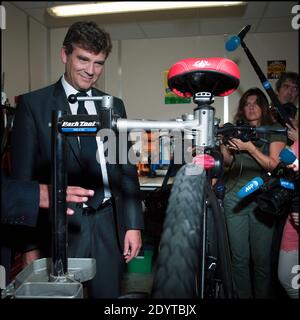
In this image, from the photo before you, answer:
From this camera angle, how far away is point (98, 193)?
1.11 m

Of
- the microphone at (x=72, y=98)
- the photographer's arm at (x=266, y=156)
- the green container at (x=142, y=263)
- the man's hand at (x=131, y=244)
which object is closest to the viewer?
the microphone at (x=72, y=98)

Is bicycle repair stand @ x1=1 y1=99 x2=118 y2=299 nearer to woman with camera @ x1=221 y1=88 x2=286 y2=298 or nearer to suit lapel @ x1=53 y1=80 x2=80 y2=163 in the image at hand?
suit lapel @ x1=53 y1=80 x2=80 y2=163

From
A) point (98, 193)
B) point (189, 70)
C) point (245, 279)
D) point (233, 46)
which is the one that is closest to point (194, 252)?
point (189, 70)

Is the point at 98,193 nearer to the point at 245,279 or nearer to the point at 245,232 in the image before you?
the point at 245,232

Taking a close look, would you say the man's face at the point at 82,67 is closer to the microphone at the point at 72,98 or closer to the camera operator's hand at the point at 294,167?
the microphone at the point at 72,98

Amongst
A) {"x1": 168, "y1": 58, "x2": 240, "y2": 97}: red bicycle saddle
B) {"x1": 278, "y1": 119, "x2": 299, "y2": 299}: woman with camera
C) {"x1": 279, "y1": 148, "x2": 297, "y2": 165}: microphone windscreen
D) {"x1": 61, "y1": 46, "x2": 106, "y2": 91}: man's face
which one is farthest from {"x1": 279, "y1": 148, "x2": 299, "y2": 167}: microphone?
{"x1": 61, "y1": 46, "x2": 106, "y2": 91}: man's face

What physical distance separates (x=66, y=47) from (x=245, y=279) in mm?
1484

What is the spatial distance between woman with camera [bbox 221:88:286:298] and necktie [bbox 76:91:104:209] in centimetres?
59

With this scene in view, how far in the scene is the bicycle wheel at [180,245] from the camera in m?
0.44

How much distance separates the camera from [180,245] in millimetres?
469

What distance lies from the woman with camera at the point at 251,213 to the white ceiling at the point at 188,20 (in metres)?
0.67

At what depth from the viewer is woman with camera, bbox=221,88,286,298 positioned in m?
1.41

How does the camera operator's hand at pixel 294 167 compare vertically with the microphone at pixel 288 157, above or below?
below

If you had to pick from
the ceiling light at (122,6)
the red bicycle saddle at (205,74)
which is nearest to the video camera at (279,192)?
the red bicycle saddle at (205,74)
